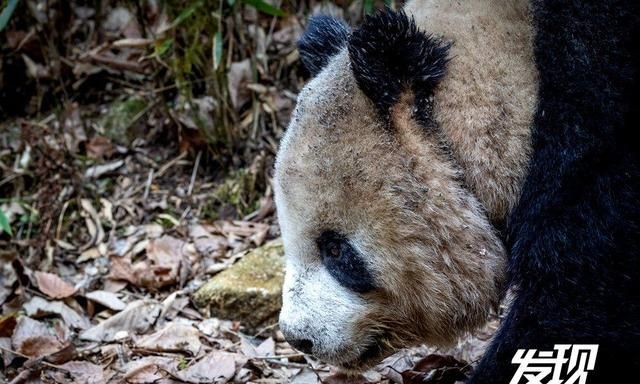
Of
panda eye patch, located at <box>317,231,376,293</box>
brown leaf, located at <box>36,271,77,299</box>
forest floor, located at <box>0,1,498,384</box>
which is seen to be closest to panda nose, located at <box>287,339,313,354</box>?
panda eye patch, located at <box>317,231,376,293</box>

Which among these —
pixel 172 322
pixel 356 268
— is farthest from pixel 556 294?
pixel 172 322

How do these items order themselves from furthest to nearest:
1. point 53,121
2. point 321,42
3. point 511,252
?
point 53,121 < point 321,42 < point 511,252

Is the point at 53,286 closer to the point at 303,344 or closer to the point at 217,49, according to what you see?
the point at 217,49

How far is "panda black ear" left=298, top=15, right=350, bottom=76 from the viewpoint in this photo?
386 centimetres

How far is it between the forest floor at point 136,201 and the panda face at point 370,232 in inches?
22.5

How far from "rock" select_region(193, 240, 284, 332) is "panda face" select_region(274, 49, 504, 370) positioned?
4.28 feet

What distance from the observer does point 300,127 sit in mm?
3588

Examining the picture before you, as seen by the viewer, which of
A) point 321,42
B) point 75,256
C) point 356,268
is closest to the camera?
point 356,268

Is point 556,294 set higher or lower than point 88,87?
higher

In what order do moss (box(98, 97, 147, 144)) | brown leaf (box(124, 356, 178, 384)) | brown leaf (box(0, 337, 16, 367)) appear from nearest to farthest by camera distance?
brown leaf (box(124, 356, 178, 384))
brown leaf (box(0, 337, 16, 367))
moss (box(98, 97, 147, 144))

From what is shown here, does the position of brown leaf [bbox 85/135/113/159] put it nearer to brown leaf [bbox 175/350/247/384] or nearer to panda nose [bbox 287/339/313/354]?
brown leaf [bbox 175/350/247/384]

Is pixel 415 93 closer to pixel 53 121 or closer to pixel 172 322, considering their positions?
pixel 172 322

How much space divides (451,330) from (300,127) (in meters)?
1.12

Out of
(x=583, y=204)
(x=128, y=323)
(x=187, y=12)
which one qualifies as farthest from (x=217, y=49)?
(x=583, y=204)
